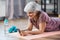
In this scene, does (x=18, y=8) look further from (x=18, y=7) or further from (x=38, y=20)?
(x=38, y=20)

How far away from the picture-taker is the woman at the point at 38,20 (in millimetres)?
2588

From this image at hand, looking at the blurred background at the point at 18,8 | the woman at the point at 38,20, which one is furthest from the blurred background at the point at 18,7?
the woman at the point at 38,20

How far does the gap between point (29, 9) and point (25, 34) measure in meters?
0.39

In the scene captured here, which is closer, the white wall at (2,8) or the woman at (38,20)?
the woman at (38,20)

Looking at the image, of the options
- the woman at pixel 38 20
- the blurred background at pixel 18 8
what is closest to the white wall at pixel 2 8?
the blurred background at pixel 18 8

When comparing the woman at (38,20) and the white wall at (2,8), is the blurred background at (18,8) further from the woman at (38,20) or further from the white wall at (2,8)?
the woman at (38,20)

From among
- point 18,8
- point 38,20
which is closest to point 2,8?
point 18,8

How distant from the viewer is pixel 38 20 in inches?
106

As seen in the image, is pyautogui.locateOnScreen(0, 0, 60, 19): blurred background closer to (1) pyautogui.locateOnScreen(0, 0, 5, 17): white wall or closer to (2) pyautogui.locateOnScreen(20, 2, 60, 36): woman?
(1) pyautogui.locateOnScreen(0, 0, 5, 17): white wall

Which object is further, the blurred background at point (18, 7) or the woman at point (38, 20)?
the blurred background at point (18, 7)

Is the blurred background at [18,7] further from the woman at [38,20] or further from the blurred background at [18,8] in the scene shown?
the woman at [38,20]

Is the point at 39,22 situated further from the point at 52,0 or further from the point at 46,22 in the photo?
the point at 52,0

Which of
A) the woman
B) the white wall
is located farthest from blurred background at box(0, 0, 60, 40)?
the woman

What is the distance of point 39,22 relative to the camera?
8.76 ft
